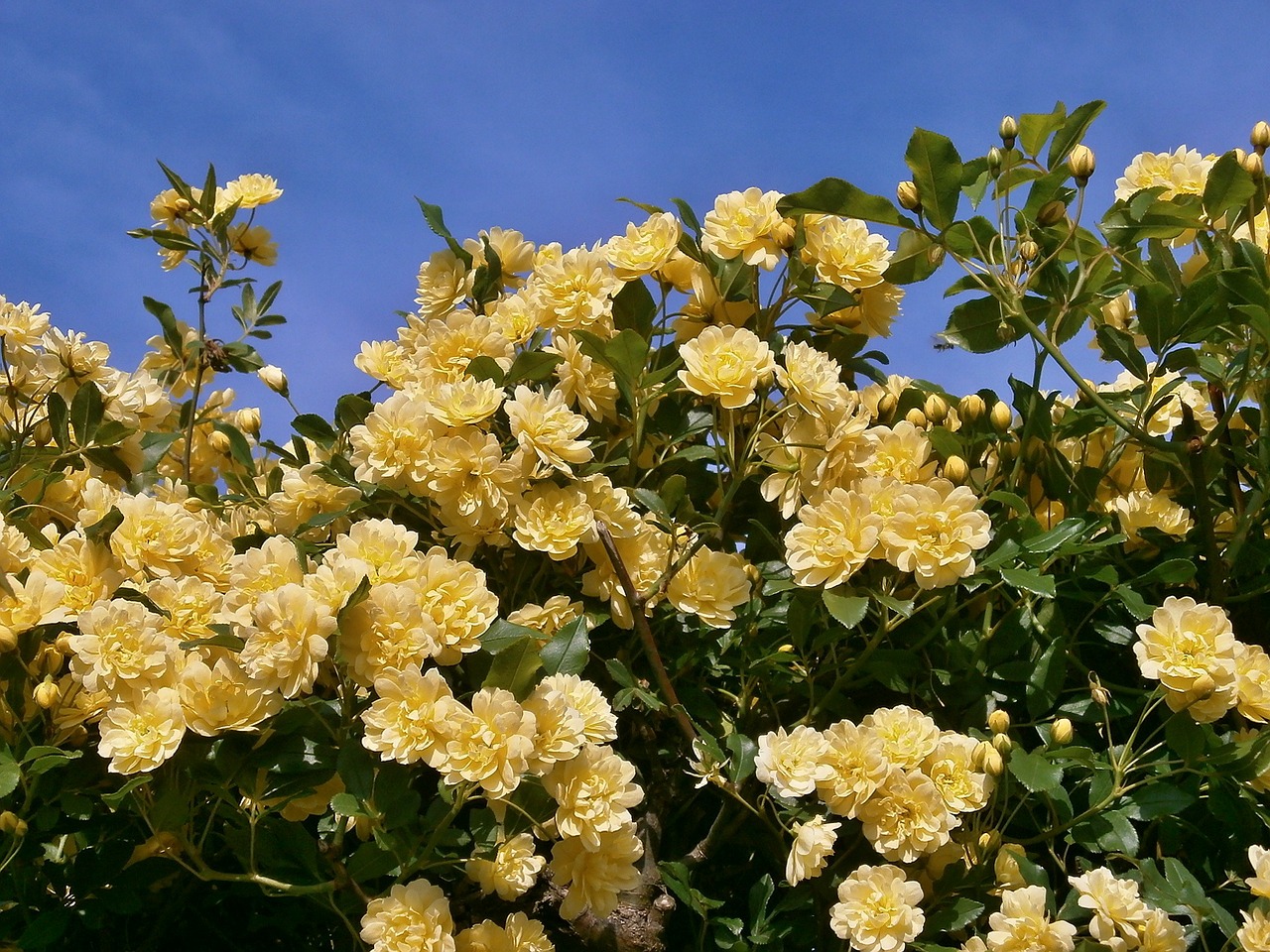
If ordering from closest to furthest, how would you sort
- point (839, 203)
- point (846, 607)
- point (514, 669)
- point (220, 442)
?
point (514, 669), point (846, 607), point (839, 203), point (220, 442)

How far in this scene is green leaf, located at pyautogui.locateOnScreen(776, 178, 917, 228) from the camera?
158 centimetres

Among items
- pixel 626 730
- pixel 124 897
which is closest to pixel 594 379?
pixel 626 730

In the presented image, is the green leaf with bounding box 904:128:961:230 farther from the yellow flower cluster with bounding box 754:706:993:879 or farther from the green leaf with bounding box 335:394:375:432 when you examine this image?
the green leaf with bounding box 335:394:375:432

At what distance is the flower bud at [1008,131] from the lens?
1.67 meters

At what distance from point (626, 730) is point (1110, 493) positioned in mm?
804

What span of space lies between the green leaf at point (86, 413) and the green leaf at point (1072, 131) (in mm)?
1419

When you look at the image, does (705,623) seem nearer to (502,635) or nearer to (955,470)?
(502,635)

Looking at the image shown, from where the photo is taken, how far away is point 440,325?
1655 mm

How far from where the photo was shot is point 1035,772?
1333 mm

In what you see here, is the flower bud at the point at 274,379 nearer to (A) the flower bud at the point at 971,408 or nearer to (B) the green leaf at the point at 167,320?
(B) the green leaf at the point at 167,320

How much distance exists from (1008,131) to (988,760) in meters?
0.88

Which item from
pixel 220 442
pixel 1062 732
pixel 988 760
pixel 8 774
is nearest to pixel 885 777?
pixel 988 760

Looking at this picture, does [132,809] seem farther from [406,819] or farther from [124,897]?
[406,819]

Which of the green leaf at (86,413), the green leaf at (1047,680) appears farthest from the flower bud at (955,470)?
the green leaf at (86,413)
